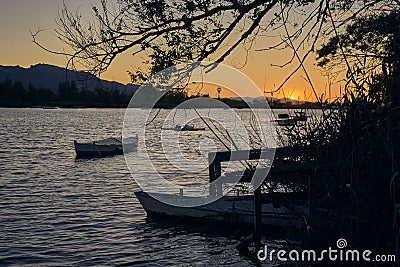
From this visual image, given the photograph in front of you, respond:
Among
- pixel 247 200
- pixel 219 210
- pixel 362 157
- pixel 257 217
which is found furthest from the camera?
pixel 219 210

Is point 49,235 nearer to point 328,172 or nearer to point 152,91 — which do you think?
point 152,91

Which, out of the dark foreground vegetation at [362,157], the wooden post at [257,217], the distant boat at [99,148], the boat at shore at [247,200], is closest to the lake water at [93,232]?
the wooden post at [257,217]

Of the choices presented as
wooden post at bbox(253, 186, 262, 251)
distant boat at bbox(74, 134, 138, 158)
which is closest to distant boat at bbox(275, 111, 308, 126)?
wooden post at bbox(253, 186, 262, 251)

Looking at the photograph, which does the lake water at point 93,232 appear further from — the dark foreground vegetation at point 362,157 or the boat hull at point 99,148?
the boat hull at point 99,148

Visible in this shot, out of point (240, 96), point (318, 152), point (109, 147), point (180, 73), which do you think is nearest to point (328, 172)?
point (318, 152)

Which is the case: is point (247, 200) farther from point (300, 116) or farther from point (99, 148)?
point (99, 148)

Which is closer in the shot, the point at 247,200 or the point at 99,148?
the point at 247,200

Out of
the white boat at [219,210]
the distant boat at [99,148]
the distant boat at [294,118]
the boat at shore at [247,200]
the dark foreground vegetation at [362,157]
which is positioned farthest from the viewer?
the distant boat at [99,148]

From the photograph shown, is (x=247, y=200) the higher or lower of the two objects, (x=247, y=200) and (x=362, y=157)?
the lower

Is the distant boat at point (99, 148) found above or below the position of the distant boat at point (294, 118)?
below

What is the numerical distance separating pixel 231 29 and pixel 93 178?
22452 millimetres

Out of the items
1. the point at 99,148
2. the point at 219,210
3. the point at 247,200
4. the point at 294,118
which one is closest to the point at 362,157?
the point at 294,118

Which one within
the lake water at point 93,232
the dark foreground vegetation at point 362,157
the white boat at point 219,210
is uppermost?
the dark foreground vegetation at point 362,157

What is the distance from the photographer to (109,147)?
42.9 meters
